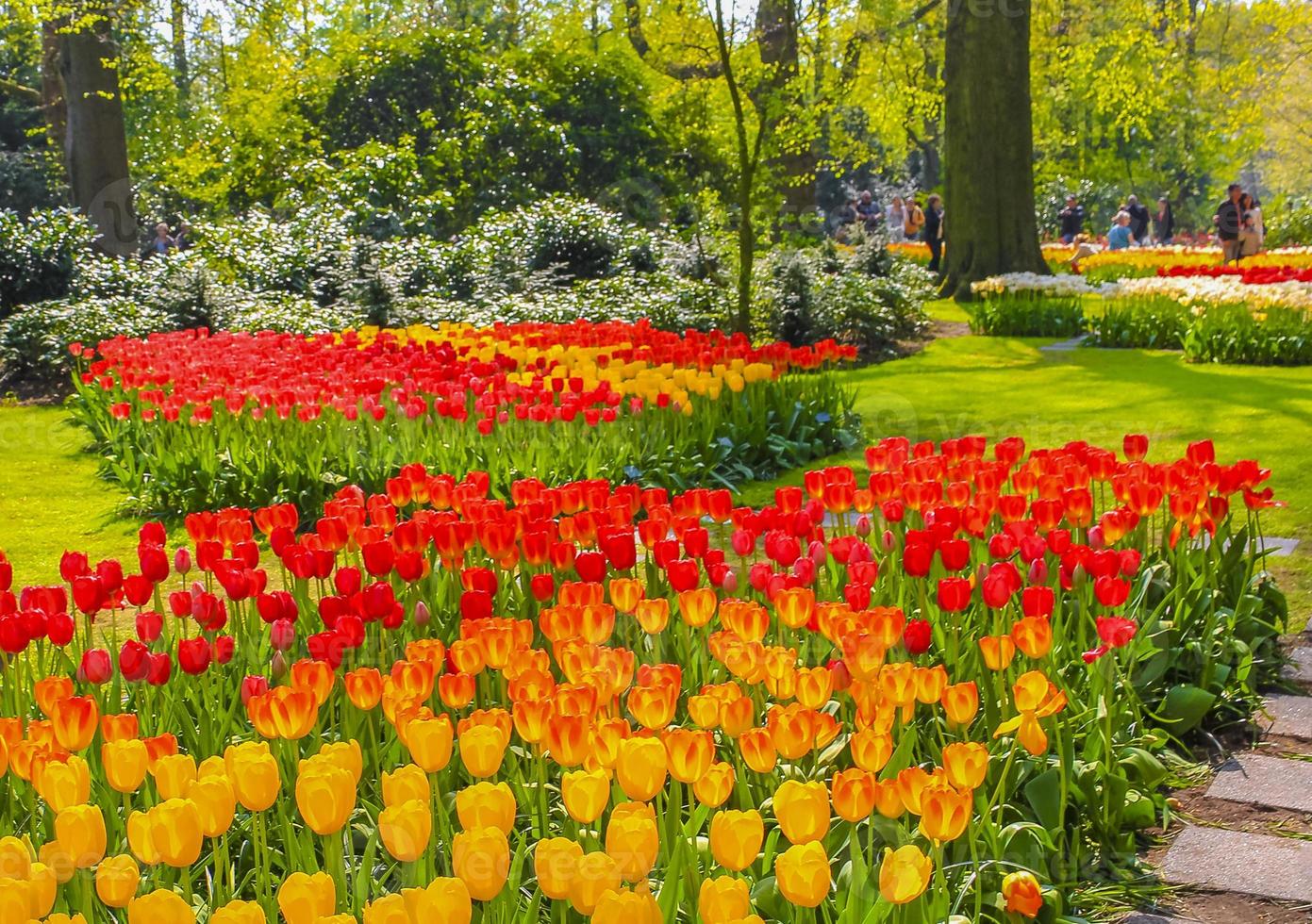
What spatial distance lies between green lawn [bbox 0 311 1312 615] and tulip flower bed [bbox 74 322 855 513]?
331 millimetres

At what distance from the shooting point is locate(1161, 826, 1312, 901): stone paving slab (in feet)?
9.48

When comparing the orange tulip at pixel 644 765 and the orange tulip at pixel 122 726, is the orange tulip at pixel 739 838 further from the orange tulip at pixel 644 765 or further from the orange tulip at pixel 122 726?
the orange tulip at pixel 122 726

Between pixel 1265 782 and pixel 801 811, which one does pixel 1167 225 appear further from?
pixel 801 811

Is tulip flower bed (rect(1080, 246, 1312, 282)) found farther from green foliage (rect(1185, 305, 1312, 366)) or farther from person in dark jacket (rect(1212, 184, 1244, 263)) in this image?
green foliage (rect(1185, 305, 1312, 366))

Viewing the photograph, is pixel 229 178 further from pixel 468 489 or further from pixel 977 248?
pixel 468 489

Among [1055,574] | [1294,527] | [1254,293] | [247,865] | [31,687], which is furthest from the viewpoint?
[1254,293]

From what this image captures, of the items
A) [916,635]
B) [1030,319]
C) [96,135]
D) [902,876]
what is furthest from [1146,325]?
[902,876]

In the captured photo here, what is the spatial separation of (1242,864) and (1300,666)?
1.49m

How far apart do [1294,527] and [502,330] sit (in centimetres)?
596

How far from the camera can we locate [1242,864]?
118 inches

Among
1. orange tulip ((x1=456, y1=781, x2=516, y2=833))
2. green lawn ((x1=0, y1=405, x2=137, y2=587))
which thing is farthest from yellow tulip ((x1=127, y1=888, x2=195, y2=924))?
green lawn ((x1=0, y1=405, x2=137, y2=587))

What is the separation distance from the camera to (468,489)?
13.6 ft

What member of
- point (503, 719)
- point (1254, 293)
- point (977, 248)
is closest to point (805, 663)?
point (503, 719)

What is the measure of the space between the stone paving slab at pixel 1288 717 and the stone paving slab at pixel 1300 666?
0.48ft
